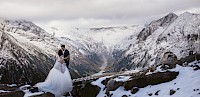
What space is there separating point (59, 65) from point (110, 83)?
14.9 feet

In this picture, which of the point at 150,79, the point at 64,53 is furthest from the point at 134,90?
the point at 64,53

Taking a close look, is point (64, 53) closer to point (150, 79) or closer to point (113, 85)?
point (113, 85)

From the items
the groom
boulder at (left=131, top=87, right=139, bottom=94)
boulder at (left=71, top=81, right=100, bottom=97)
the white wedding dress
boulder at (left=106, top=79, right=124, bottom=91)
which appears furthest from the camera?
boulder at (left=71, top=81, right=100, bottom=97)

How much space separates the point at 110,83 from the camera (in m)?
29.2

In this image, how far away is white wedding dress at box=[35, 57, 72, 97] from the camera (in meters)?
27.5

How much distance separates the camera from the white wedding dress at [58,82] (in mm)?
27531

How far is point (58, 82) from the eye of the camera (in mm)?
27438

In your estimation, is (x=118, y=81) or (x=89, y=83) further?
(x=89, y=83)

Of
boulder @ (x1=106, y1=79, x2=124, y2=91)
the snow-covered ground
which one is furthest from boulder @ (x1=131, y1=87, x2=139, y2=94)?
boulder @ (x1=106, y1=79, x2=124, y2=91)

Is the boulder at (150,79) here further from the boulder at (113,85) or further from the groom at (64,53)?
the groom at (64,53)

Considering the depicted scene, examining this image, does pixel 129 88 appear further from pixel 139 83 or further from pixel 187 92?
pixel 187 92

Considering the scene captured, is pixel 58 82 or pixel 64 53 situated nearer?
pixel 58 82

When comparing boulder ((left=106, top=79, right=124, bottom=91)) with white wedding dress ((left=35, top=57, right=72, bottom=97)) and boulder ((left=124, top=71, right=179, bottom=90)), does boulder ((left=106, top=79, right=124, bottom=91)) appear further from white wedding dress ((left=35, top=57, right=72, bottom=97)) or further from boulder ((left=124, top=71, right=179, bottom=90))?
white wedding dress ((left=35, top=57, right=72, bottom=97))

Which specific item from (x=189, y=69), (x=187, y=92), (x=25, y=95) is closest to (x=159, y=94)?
(x=187, y=92)
